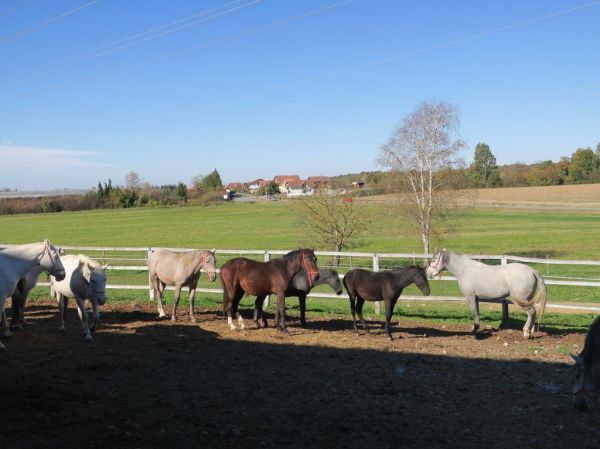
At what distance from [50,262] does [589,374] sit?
831 cm

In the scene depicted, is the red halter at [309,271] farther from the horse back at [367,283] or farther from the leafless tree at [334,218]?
the leafless tree at [334,218]

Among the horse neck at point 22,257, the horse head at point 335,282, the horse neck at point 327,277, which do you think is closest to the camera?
the horse neck at point 22,257

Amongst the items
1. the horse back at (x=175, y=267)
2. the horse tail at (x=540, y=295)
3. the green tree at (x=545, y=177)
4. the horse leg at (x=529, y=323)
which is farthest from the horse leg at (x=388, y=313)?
the green tree at (x=545, y=177)

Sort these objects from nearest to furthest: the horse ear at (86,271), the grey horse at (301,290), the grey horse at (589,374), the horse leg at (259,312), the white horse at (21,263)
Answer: the grey horse at (589,374) → the white horse at (21,263) → the horse ear at (86,271) → the grey horse at (301,290) → the horse leg at (259,312)

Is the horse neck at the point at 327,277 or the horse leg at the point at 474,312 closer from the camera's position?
the horse leg at the point at 474,312

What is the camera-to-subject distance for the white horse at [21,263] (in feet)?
29.8

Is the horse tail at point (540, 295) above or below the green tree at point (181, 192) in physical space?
below

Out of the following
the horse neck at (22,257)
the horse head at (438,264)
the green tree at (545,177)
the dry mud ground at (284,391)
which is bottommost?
the dry mud ground at (284,391)

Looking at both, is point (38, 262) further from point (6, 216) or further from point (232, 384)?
point (6, 216)

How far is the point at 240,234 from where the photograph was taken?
5497cm

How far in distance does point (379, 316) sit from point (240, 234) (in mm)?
42080

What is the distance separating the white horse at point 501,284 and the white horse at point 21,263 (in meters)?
7.12

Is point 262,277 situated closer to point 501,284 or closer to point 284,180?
point 501,284

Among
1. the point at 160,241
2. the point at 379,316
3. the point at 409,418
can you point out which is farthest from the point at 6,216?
the point at 409,418
